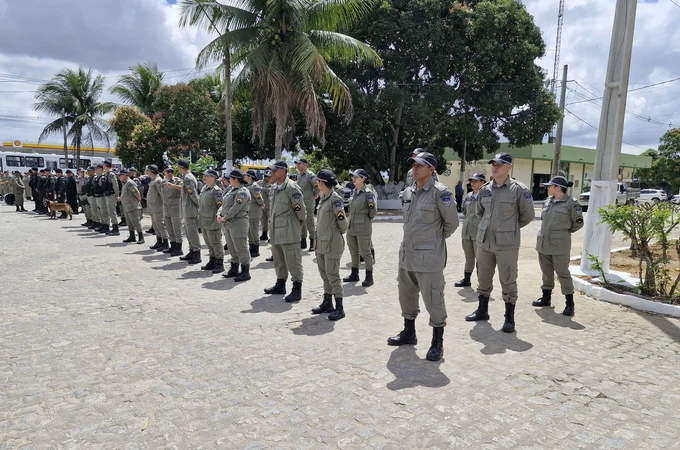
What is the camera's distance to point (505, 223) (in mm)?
5020

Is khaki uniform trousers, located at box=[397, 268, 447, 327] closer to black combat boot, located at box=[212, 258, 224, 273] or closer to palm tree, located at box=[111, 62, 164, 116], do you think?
black combat boot, located at box=[212, 258, 224, 273]

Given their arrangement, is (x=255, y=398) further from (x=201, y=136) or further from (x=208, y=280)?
(x=201, y=136)

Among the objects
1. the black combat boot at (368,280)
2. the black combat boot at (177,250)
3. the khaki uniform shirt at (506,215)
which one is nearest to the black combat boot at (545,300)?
the khaki uniform shirt at (506,215)

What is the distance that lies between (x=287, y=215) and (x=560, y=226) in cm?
354

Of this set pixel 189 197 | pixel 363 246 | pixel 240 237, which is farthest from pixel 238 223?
pixel 363 246

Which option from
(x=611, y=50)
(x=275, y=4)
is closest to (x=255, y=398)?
(x=611, y=50)

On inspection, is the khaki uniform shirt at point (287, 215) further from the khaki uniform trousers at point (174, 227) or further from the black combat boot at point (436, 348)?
the khaki uniform trousers at point (174, 227)

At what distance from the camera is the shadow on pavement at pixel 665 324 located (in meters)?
5.08

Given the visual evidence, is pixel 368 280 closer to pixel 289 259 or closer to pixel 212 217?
pixel 289 259

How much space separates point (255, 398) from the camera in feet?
11.3

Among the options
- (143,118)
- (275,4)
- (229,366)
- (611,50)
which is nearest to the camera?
(229,366)

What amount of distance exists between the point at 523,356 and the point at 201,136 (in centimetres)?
1846

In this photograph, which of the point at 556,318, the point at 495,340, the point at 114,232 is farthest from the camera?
the point at 114,232

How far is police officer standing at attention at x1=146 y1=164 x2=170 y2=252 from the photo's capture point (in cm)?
983
